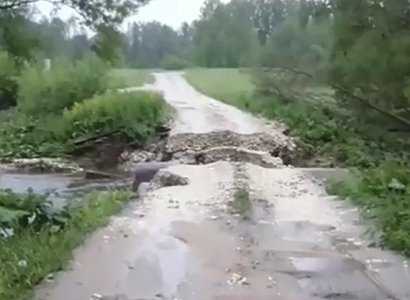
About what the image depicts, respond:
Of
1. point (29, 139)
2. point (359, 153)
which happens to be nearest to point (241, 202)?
point (359, 153)

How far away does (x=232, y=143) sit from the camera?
17.0 m

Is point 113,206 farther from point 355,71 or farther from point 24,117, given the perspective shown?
point 24,117

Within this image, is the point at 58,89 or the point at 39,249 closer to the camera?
the point at 39,249

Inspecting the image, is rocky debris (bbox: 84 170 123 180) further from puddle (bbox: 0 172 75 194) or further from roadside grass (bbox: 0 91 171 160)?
roadside grass (bbox: 0 91 171 160)

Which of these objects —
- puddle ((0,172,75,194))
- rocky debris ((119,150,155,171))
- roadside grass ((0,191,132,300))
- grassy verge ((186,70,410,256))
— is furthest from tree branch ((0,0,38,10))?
rocky debris ((119,150,155,171))

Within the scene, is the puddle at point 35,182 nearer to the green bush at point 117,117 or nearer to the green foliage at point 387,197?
the green bush at point 117,117

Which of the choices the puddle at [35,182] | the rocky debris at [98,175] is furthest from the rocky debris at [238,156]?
the puddle at [35,182]

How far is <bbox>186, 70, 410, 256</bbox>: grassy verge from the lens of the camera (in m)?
7.94

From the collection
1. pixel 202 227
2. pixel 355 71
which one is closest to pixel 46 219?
pixel 202 227

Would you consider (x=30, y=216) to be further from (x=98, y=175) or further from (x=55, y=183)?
(x=98, y=175)

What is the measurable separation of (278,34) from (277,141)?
7.18 ft

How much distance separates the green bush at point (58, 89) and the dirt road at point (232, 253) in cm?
1213

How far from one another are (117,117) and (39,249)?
1415 cm

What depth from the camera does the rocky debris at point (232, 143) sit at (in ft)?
55.3
